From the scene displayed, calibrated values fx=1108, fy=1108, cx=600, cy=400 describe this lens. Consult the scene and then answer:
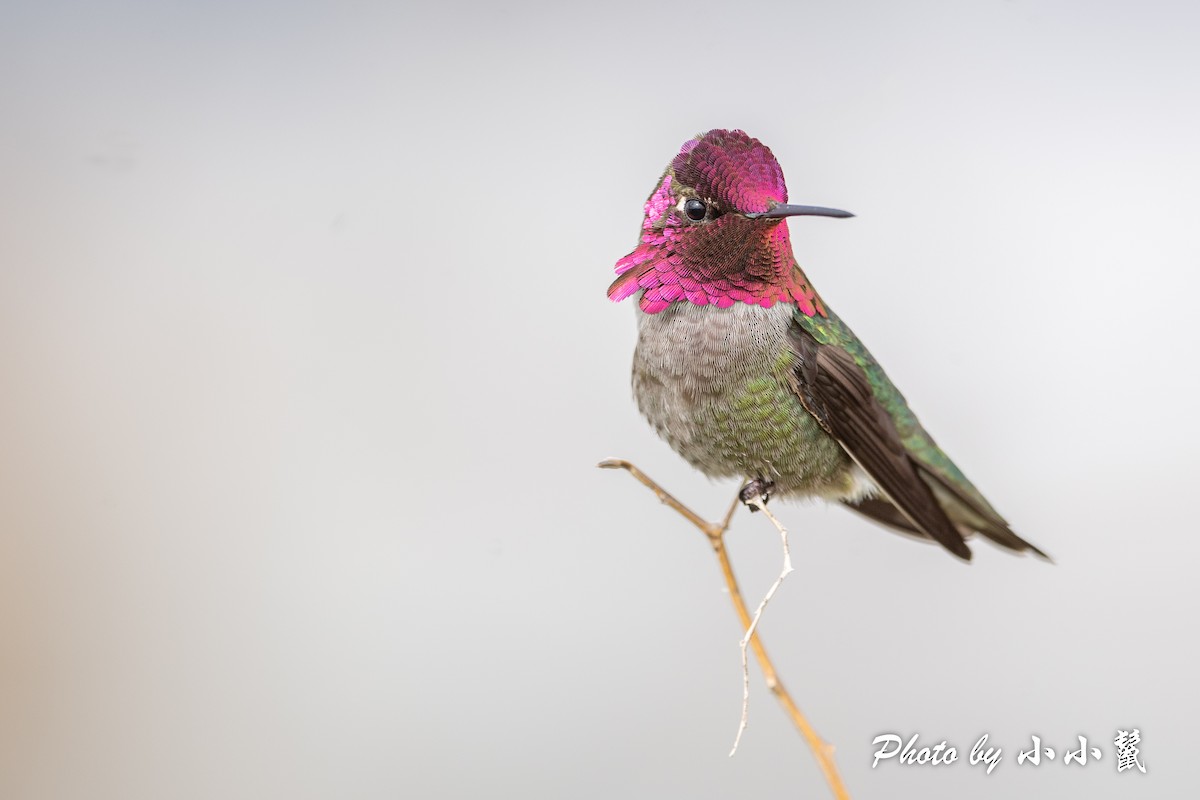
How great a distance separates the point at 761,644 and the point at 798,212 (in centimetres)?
32

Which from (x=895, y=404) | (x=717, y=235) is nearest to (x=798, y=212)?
(x=717, y=235)

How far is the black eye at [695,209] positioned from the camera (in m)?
0.84

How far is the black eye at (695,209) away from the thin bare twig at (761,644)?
194 mm

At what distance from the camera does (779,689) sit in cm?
79

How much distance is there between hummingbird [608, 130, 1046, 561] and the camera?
0.85 metres

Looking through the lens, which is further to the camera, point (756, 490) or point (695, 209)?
point (756, 490)

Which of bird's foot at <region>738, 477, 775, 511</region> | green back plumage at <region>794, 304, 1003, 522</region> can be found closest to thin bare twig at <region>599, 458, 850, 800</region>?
bird's foot at <region>738, 477, 775, 511</region>

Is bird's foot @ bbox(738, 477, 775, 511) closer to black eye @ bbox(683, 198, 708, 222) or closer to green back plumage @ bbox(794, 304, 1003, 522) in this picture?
green back plumage @ bbox(794, 304, 1003, 522)

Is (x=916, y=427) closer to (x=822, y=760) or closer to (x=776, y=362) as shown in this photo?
(x=776, y=362)

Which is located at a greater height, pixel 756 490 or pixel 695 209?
pixel 695 209

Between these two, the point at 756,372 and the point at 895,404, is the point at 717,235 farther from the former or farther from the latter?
the point at 895,404

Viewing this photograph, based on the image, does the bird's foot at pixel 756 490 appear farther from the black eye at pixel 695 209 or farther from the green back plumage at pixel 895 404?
the black eye at pixel 695 209

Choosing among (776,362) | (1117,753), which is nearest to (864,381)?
(776,362)

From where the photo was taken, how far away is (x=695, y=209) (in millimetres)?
842
